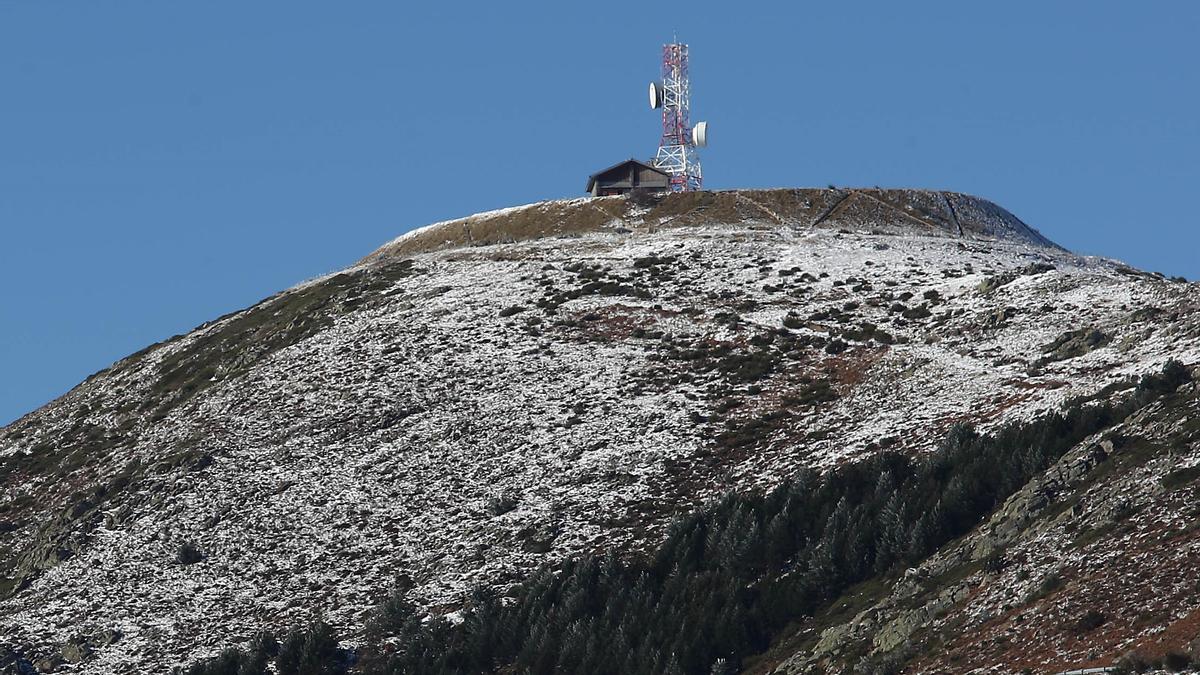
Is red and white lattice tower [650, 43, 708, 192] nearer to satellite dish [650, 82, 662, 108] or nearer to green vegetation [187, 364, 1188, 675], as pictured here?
satellite dish [650, 82, 662, 108]

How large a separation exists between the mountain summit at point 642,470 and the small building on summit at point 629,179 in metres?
11.5

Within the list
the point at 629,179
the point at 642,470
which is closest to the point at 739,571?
the point at 642,470

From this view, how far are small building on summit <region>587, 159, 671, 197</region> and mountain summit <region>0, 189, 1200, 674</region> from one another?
11.5 meters

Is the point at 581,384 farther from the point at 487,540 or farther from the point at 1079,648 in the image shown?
the point at 1079,648

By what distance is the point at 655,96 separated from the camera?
10131 cm

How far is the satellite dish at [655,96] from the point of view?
101 m

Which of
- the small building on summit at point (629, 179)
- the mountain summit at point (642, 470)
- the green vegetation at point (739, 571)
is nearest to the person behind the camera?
the mountain summit at point (642, 470)

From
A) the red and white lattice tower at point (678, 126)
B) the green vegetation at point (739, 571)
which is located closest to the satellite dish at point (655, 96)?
the red and white lattice tower at point (678, 126)

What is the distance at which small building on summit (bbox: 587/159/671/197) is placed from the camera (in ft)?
326

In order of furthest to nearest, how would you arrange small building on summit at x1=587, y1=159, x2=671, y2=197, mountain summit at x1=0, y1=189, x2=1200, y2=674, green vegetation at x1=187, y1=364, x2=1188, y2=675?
small building on summit at x1=587, y1=159, x2=671, y2=197 → green vegetation at x1=187, y1=364, x2=1188, y2=675 → mountain summit at x1=0, y1=189, x2=1200, y2=674

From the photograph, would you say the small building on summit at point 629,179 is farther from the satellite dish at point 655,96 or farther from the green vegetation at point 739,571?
the green vegetation at point 739,571

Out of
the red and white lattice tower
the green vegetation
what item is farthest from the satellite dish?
the green vegetation

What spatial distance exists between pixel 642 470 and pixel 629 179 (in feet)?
149

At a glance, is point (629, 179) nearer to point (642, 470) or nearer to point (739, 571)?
point (642, 470)
